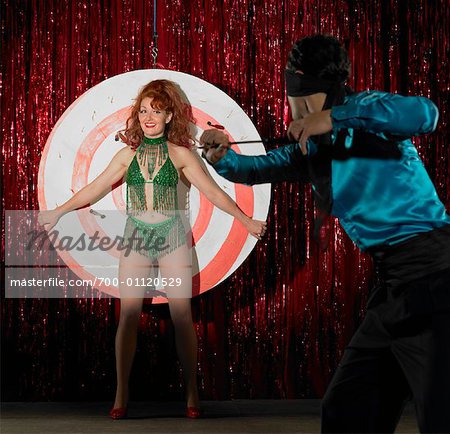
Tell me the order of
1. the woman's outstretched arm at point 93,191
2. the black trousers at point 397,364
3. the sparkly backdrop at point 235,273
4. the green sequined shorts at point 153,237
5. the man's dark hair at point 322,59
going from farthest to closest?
the sparkly backdrop at point 235,273 < the woman's outstretched arm at point 93,191 < the green sequined shorts at point 153,237 < the man's dark hair at point 322,59 < the black trousers at point 397,364

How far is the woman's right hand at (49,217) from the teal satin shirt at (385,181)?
7.35 ft

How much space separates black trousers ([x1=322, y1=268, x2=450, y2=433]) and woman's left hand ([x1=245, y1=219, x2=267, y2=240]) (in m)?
1.78

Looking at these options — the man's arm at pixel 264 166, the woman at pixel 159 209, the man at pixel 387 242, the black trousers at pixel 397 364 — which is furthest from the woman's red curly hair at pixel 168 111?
the black trousers at pixel 397 364

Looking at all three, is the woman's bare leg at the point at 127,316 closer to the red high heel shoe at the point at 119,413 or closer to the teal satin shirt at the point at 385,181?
the red high heel shoe at the point at 119,413

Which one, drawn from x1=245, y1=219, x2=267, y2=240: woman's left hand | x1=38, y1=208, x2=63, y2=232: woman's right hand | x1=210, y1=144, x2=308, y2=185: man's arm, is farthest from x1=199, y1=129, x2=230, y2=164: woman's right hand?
x1=38, y1=208, x2=63, y2=232: woman's right hand

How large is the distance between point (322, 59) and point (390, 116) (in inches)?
13.9

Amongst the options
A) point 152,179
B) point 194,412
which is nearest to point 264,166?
point 152,179

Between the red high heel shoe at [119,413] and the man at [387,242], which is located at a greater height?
the man at [387,242]

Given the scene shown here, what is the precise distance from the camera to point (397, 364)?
6.63 feet

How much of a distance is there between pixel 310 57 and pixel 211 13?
216 cm

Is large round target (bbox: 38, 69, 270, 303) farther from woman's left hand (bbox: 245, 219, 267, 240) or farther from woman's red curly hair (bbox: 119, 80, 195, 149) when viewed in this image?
woman's left hand (bbox: 245, 219, 267, 240)

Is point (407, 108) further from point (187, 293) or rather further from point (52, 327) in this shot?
point (52, 327)

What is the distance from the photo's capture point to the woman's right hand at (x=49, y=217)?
4.08 meters

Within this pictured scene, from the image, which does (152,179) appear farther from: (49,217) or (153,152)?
(49,217)
